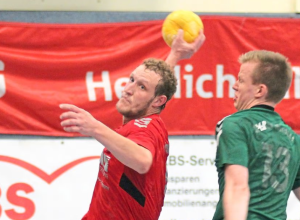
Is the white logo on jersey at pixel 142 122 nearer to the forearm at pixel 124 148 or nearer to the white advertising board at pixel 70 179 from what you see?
the forearm at pixel 124 148

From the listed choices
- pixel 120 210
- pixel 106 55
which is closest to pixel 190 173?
pixel 106 55

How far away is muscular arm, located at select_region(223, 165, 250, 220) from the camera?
1.96 metres

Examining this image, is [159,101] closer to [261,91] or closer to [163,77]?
[163,77]

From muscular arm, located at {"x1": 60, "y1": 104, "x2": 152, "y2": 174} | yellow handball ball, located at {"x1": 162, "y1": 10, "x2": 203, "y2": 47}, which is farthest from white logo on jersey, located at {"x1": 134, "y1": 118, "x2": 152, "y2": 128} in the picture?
yellow handball ball, located at {"x1": 162, "y1": 10, "x2": 203, "y2": 47}

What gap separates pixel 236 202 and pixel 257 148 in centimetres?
31

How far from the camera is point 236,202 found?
1.99 metres

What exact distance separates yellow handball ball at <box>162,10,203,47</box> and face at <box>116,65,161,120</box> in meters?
0.66

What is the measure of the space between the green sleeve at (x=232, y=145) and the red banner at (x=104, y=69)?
2850mm

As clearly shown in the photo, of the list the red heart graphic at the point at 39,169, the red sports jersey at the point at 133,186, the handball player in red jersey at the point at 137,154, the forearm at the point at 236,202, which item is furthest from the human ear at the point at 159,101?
the red heart graphic at the point at 39,169

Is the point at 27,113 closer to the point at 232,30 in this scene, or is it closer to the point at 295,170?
the point at 232,30

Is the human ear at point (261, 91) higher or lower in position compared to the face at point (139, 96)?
lower

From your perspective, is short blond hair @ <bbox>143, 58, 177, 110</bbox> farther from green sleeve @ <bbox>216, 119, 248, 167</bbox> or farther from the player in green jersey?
green sleeve @ <bbox>216, 119, 248, 167</bbox>

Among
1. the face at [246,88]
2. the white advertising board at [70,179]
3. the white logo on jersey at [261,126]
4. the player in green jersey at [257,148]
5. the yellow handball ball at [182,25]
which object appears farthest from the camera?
the white advertising board at [70,179]

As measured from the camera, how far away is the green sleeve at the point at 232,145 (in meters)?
2.10
